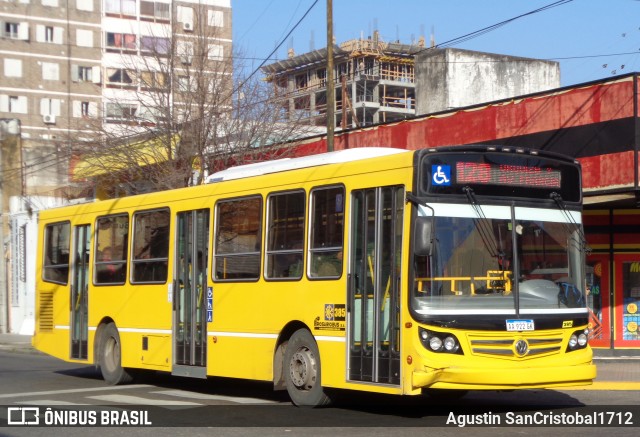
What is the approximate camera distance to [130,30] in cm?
8994

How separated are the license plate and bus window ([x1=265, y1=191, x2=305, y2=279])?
3087mm

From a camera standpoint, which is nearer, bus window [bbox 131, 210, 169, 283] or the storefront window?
bus window [bbox 131, 210, 169, 283]

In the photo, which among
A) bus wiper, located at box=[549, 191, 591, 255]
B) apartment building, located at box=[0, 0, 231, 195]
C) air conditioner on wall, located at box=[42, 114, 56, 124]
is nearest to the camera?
bus wiper, located at box=[549, 191, 591, 255]

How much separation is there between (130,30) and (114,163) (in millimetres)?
59860

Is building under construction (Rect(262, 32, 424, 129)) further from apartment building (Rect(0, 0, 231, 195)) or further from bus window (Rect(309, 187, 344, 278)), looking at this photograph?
bus window (Rect(309, 187, 344, 278))

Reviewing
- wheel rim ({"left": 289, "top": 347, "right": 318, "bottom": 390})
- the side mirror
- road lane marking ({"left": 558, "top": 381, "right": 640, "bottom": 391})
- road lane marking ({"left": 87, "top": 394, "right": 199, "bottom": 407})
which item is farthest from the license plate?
road lane marking ({"left": 558, "top": 381, "right": 640, "bottom": 391})

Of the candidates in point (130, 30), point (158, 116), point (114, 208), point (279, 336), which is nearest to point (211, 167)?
point (158, 116)

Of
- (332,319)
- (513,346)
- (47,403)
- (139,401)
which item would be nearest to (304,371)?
(332,319)

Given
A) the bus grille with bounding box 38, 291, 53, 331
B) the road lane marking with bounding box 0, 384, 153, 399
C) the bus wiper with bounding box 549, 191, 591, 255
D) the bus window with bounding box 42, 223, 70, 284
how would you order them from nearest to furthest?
1. the bus wiper with bounding box 549, 191, 591, 255
2. the road lane marking with bounding box 0, 384, 153, 399
3. the bus window with bounding box 42, 223, 70, 284
4. the bus grille with bounding box 38, 291, 53, 331

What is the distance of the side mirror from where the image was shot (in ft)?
38.5

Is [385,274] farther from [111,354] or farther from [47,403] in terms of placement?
[111,354]

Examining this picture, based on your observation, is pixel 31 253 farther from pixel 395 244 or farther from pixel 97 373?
pixel 395 244

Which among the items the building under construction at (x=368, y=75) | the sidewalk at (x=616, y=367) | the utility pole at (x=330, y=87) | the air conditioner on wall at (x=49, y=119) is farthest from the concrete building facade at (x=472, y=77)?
the air conditioner on wall at (x=49, y=119)

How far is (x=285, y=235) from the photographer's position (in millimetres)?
14250
